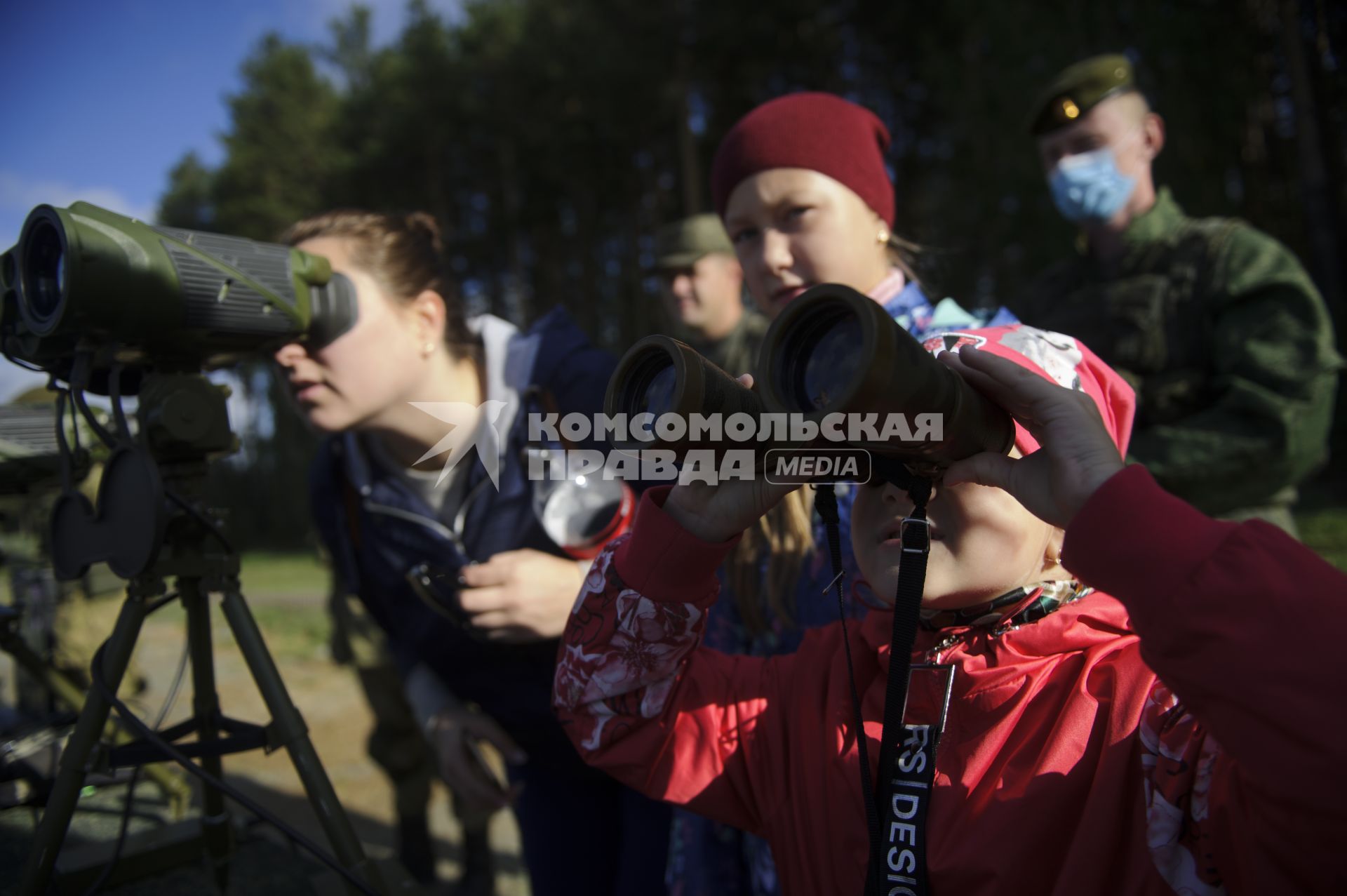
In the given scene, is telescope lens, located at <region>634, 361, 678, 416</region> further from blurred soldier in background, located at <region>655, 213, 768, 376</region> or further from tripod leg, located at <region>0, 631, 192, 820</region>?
blurred soldier in background, located at <region>655, 213, 768, 376</region>

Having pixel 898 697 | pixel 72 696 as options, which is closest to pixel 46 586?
pixel 72 696

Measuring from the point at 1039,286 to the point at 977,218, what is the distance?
998cm

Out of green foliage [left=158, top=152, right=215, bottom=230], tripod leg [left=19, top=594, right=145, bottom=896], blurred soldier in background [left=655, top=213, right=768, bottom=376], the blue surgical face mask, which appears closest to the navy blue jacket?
tripod leg [left=19, top=594, right=145, bottom=896]

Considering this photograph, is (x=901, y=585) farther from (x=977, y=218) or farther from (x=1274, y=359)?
(x=977, y=218)

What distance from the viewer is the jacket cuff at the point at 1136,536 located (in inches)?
33.8

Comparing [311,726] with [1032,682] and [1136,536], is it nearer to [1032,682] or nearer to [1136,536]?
[1032,682]

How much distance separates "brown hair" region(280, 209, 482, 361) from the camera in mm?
2135

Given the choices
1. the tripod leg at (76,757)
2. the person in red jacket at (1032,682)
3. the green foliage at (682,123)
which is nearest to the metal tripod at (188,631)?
the tripod leg at (76,757)

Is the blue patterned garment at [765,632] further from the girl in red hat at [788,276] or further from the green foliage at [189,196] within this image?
the green foliage at [189,196]

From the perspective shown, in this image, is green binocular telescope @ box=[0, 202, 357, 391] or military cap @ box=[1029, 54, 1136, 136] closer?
green binocular telescope @ box=[0, 202, 357, 391]

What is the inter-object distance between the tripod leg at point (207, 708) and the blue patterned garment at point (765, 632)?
0.91m

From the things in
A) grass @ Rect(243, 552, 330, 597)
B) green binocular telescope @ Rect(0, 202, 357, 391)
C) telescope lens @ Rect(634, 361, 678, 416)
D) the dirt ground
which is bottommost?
grass @ Rect(243, 552, 330, 597)

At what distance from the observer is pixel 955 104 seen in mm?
12961

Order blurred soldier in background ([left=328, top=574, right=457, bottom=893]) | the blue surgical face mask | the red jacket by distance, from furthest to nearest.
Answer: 1. blurred soldier in background ([left=328, top=574, right=457, bottom=893])
2. the blue surgical face mask
3. the red jacket
